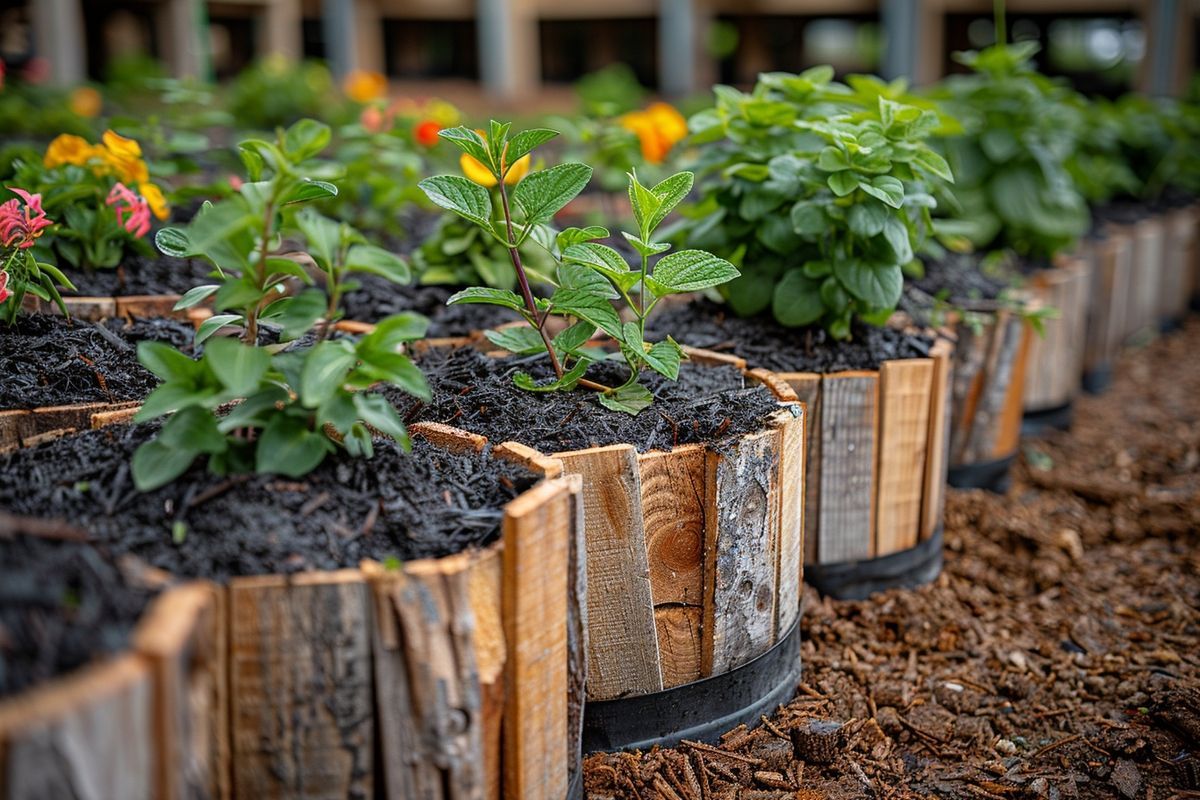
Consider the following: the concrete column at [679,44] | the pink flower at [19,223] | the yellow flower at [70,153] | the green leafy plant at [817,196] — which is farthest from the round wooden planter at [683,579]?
the concrete column at [679,44]

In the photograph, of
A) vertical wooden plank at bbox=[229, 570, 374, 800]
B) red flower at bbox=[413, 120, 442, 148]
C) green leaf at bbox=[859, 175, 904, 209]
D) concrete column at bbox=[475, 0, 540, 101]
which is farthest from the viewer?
concrete column at bbox=[475, 0, 540, 101]

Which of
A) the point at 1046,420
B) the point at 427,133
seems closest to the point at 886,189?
the point at 427,133

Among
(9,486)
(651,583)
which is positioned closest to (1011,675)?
(651,583)

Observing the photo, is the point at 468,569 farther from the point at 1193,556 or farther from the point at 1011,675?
the point at 1193,556

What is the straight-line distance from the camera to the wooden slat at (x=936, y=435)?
2277 mm

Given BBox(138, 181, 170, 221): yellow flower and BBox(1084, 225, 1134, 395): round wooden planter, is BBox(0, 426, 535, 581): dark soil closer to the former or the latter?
BBox(138, 181, 170, 221): yellow flower

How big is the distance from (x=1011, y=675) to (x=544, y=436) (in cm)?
107

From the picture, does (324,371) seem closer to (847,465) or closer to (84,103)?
(847,465)

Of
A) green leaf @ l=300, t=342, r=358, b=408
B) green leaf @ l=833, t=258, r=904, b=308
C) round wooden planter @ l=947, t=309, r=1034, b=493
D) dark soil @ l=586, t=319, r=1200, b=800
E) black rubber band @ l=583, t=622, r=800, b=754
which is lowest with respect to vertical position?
dark soil @ l=586, t=319, r=1200, b=800

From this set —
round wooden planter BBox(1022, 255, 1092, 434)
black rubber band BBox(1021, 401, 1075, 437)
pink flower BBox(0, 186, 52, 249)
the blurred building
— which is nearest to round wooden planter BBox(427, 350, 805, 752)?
pink flower BBox(0, 186, 52, 249)

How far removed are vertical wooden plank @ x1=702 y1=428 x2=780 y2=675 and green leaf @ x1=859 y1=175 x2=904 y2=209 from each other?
51 centimetres

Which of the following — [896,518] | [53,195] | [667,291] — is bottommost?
[896,518]

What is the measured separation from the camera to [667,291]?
175 centimetres

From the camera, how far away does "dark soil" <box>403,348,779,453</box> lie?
1669 millimetres
